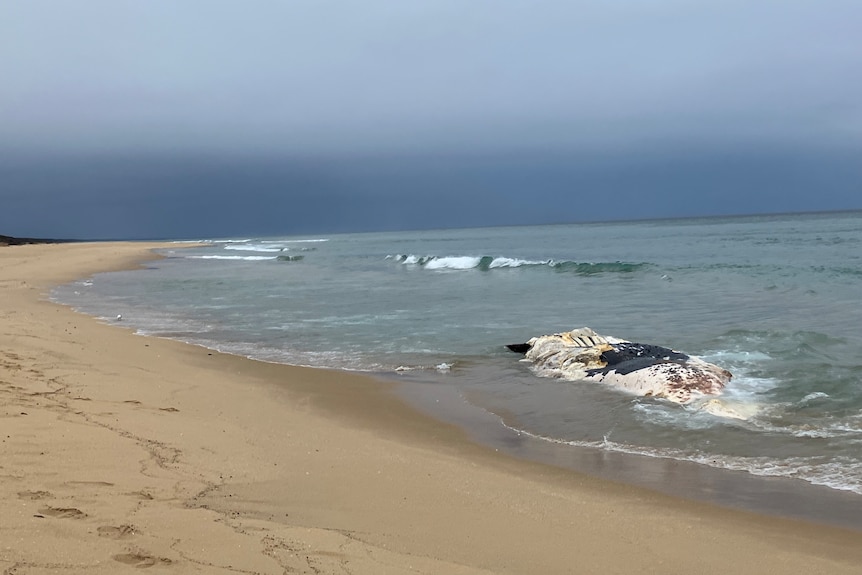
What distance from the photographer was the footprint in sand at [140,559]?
10.4 ft

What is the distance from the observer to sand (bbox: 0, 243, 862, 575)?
347 centimetres

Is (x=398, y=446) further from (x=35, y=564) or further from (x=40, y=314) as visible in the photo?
(x=40, y=314)

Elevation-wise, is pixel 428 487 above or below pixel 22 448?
below

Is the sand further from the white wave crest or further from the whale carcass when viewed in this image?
the white wave crest

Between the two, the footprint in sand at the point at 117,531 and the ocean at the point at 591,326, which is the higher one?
the footprint in sand at the point at 117,531

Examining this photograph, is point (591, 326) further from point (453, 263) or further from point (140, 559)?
point (453, 263)

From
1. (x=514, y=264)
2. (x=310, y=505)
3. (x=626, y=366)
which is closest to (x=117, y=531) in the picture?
(x=310, y=505)

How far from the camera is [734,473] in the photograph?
5648 millimetres

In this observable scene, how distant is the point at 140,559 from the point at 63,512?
79 centimetres

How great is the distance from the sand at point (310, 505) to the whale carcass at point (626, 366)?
2882 millimetres

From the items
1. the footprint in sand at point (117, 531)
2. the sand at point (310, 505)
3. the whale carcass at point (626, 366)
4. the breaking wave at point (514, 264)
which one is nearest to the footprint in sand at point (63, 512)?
the sand at point (310, 505)

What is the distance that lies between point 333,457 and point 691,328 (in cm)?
941

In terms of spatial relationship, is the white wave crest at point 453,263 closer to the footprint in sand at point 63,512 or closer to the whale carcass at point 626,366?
the whale carcass at point 626,366

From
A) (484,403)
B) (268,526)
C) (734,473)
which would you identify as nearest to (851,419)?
(734,473)
